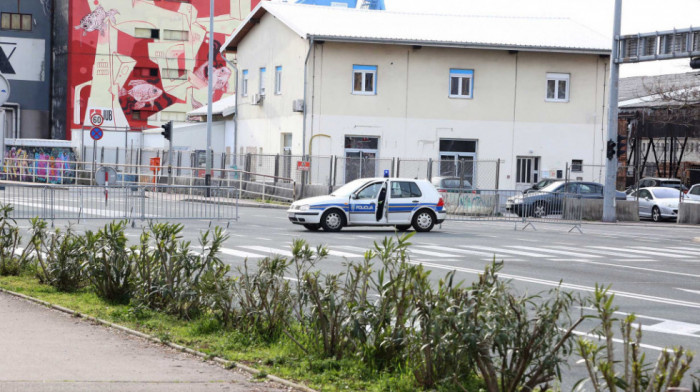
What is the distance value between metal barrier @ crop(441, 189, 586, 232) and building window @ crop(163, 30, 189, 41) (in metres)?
43.7

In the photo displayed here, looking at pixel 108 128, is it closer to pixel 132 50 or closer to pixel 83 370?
pixel 132 50

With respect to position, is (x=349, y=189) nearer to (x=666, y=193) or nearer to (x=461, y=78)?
(x=461, y=78)

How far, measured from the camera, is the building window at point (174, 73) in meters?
71.4

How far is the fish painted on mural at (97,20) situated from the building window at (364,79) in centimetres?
3281

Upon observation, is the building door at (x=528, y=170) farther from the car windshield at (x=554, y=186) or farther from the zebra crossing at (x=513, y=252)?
the zebra crossing at (x=513, y=252)

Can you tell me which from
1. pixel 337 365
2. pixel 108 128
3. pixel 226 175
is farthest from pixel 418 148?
pixel 337 365

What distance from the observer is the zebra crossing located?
18.4 metres

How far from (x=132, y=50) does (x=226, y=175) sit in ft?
95.3

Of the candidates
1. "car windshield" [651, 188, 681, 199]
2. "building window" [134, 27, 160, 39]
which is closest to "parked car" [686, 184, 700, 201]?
"car windshield" [651, 188, 681, 199]

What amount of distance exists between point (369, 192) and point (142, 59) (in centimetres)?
4908

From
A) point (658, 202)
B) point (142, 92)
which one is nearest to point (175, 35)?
point (142, 92)

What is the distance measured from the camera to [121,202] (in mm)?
23922

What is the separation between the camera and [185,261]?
31.5ft

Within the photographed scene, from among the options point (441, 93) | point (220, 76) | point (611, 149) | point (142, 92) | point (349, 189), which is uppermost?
point (220, 76)
